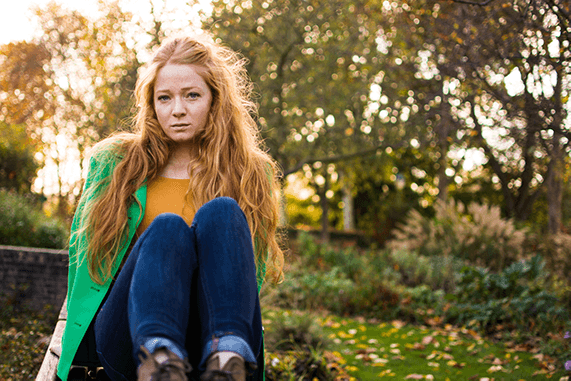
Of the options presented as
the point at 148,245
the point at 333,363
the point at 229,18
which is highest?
the point at 229,18

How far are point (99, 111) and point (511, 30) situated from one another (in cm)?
618

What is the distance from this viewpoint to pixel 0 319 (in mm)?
3701

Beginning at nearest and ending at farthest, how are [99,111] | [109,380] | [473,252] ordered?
[109,380] → [473,252] → [99,111]

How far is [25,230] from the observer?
5.00 metres

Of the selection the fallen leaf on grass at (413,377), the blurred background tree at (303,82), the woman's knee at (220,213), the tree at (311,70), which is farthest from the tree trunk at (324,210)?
the woman's knee at (220,213)

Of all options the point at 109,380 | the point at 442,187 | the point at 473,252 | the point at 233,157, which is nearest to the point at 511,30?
the point at 233,157

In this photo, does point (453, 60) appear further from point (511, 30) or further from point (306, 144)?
point (306, 144)

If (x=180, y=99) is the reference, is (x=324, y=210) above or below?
below

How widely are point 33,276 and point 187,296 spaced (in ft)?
9.84

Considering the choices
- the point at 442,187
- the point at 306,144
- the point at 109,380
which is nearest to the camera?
the point at 109,380

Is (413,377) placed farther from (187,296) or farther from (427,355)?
(187,296)

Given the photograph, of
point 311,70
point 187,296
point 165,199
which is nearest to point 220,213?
point 187,296

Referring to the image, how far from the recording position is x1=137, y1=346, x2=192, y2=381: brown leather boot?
1.30 meters

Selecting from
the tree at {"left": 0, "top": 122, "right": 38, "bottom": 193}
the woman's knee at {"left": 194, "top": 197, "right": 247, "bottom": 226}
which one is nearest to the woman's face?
the woman's knee at {"left": 194, "top": 197, "right": 247, "bottom": 226}
